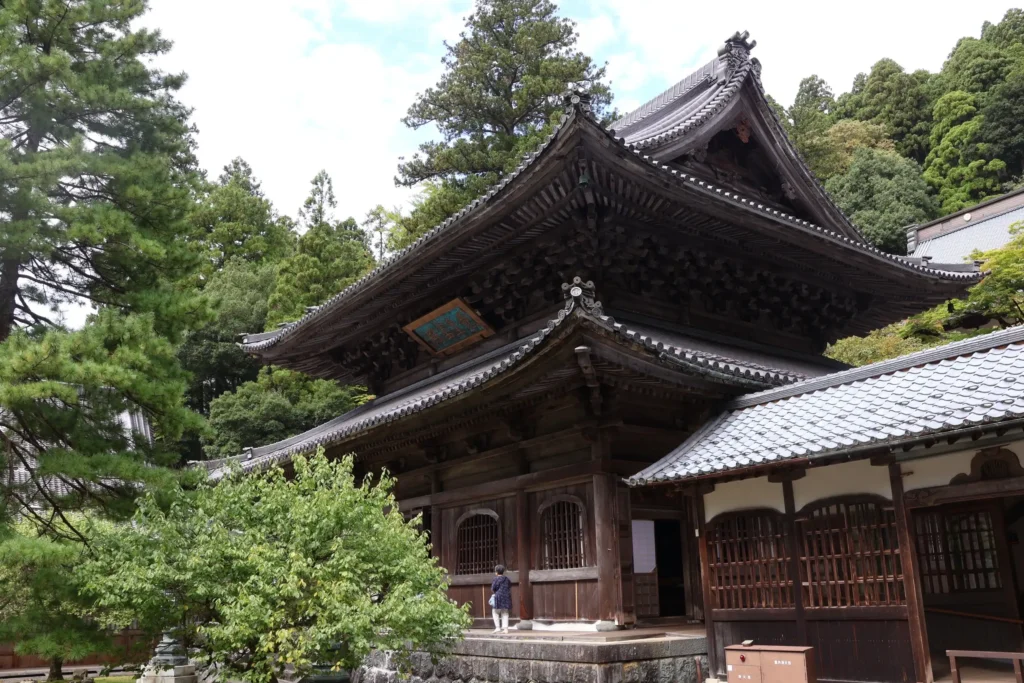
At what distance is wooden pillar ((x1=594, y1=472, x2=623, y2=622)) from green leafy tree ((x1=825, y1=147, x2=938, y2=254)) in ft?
124

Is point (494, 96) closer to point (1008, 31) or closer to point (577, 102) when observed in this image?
point (577, 102)

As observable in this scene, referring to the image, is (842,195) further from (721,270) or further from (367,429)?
(367,429)

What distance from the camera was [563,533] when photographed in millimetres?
12344

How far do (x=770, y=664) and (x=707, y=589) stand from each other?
5.34ft

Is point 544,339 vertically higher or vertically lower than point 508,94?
lower

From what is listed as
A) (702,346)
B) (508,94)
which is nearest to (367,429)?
(702,346)

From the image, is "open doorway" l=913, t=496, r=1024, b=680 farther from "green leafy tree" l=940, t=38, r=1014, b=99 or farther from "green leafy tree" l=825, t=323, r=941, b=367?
"green leafy tree" l=940, t=38, r=1014, b=99

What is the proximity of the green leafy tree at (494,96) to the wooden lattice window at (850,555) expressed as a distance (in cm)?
2912

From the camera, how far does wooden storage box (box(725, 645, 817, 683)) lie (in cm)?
841

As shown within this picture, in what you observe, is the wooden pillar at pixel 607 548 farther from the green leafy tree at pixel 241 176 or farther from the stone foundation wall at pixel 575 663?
the green leafy tree at pixel 241 176

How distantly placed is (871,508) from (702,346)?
220 inches

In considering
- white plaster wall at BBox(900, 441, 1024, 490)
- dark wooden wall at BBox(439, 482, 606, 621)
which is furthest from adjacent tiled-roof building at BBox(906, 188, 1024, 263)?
white plaster wall at BBox(900, 441, 1024, 490)

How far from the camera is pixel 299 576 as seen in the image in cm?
848

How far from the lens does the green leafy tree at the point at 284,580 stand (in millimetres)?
8312
